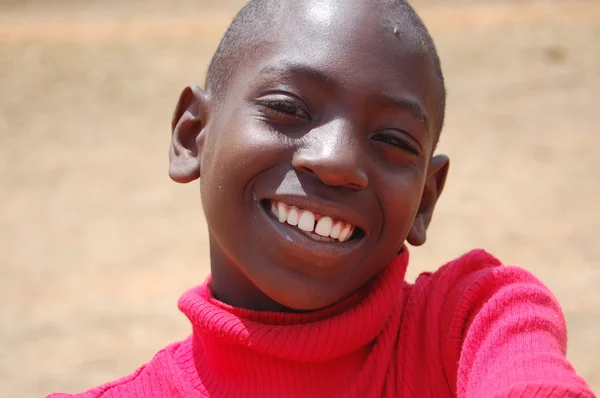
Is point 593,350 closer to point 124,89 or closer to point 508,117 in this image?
point 508,117

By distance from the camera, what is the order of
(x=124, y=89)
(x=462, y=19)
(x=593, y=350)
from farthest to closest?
(x=462, y=19) → (x=124, y=89) → (x=593, y=350)

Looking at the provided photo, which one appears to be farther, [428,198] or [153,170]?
[153,170]

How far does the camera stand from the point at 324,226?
5.67 ft

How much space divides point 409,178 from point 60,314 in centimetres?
333

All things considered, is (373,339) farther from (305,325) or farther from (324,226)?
(324,226)

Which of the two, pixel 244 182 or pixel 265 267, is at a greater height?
pixel 244 182

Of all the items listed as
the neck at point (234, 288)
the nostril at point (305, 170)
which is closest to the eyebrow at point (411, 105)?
the nostril at point (305, 170)

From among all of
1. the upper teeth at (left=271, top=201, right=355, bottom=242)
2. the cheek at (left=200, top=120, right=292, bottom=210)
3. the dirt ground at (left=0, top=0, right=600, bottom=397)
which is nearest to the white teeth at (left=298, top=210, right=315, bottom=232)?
the upper teeth at (left=271, top=201, right=355, bottom=242)

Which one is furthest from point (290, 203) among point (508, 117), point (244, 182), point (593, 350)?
point (508, 117)

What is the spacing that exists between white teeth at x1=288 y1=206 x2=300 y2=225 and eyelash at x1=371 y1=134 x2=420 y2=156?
22 centimetres

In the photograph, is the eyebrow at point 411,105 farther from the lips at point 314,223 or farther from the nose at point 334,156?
the lips at point 314,223

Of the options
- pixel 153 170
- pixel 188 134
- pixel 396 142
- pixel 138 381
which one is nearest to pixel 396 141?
pixel 396 142

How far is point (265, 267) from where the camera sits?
174 centimetres

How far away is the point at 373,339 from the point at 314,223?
33 cm
